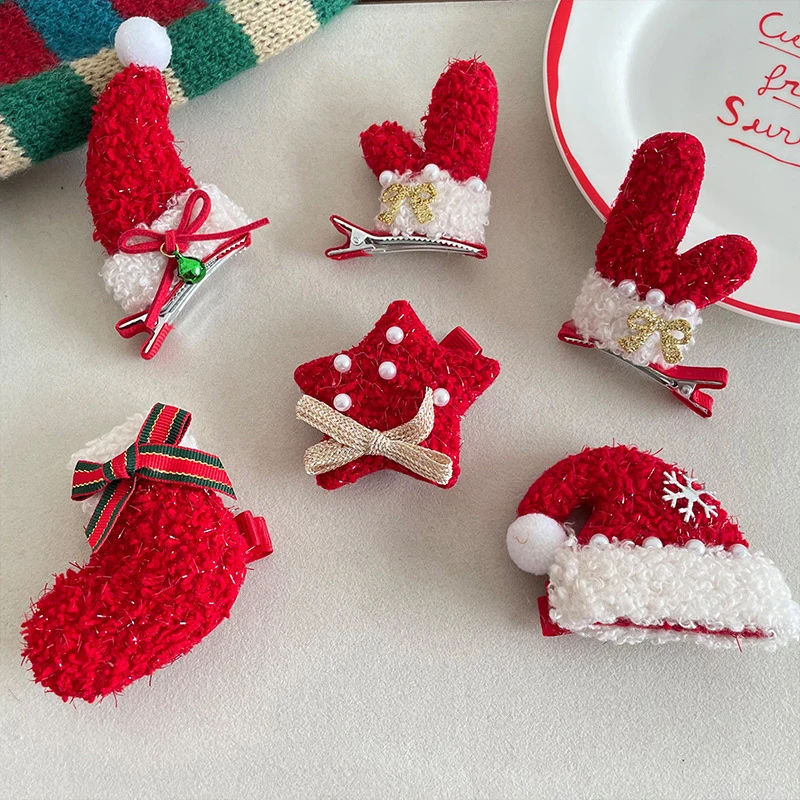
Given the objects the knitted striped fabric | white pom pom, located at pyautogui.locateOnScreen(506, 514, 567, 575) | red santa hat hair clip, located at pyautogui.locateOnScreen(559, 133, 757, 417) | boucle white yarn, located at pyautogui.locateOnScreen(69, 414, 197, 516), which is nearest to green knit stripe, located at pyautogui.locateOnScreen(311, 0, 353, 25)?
the knitted striped fabric

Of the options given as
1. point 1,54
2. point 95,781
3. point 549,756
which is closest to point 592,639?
point 549,756

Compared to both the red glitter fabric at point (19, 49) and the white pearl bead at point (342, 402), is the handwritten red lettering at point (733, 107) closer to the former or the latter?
the white pearl bead at point (342, 402)

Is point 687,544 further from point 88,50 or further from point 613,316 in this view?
point 88,50

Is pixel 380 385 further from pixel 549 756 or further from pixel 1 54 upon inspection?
pixel 1 54

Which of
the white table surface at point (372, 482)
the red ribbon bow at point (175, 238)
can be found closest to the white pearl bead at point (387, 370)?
the white table surface at point (372, 482)

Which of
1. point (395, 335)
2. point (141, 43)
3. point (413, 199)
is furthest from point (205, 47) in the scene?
point (395, 335)

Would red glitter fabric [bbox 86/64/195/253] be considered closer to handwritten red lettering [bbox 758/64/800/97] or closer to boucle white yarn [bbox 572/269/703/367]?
boucle white yarn [bbox 572/269/703/367]
